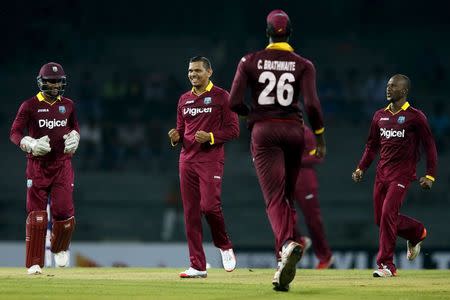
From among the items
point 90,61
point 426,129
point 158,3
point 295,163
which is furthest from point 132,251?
point 158,3

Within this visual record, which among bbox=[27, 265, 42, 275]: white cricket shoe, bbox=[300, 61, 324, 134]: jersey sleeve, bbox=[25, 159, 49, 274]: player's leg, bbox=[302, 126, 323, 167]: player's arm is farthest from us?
bbox=[302, 126, 323, 167]: player's arm

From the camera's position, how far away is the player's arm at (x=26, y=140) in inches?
443

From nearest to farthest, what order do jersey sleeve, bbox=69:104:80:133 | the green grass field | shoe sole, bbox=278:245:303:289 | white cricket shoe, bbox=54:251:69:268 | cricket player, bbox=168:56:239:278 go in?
shoe sole, bbox=278:245:303:289, the green grass field, cricket player, bbox=168:56:239:278, jersey sleeve, bbox=69:104:80:133, white cricket shoe, bbox=54:251:69:268

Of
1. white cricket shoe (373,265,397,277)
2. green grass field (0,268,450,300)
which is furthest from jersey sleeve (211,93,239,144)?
white cricket shoe (373,265,397,277)

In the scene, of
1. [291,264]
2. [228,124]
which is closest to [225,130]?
[228,124]

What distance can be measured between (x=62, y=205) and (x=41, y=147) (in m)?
0.86

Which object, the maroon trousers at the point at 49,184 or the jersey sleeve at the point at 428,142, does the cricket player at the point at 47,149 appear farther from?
the jersey sleeve at the point at 428,142

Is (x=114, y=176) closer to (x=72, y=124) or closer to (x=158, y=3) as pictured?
(x=158, y=3)

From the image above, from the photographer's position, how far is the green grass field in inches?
344

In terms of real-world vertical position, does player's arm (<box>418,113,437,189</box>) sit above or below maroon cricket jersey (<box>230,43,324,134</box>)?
below

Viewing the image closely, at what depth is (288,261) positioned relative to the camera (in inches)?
340

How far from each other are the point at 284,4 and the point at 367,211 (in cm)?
901

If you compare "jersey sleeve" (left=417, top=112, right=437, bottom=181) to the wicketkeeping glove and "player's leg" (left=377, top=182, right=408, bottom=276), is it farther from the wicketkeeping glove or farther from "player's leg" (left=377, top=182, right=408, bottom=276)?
the wicketkeeping glove

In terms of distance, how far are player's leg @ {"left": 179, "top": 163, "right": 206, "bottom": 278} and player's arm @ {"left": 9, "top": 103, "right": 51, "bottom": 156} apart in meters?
1.51
